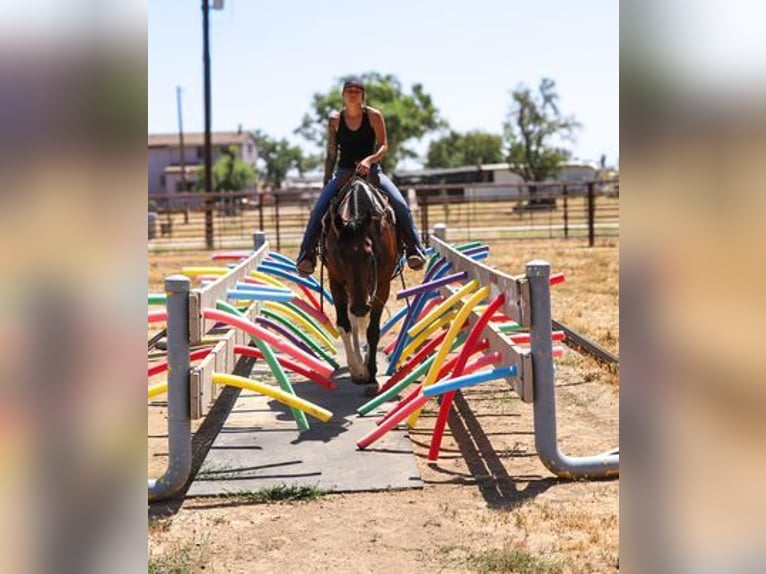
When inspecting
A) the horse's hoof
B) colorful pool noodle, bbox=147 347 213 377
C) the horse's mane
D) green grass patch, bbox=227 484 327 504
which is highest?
the horse's mane

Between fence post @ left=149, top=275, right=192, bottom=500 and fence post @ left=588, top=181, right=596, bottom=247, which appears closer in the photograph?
fence post @ left=149, top=275, right=192, bottom=500

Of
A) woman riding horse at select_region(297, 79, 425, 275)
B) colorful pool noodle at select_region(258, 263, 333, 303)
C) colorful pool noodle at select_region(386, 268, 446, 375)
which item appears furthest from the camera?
colorful pool noodle at select_region(258, 263, 333, 303)

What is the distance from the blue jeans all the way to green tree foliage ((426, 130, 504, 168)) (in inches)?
3376

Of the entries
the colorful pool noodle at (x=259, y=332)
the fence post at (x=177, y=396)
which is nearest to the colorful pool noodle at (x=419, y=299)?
the colorful pool noodle at (x=259, y=332)

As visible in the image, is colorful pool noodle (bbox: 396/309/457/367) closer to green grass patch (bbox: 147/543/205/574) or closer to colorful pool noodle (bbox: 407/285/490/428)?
colorful pool noodle (bbox: 407/285/490/428)

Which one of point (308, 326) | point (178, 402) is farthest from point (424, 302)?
point (178, 402)

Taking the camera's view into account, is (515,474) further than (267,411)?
No

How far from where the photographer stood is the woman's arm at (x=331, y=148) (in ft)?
22.0

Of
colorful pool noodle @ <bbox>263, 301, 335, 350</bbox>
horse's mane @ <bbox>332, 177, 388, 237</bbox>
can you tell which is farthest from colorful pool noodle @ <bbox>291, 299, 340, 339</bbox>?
horse's mane @ <bbox>332, 177, 388, 237</bbox>

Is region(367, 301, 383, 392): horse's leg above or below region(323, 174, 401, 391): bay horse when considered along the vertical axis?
below

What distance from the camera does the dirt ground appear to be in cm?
341
